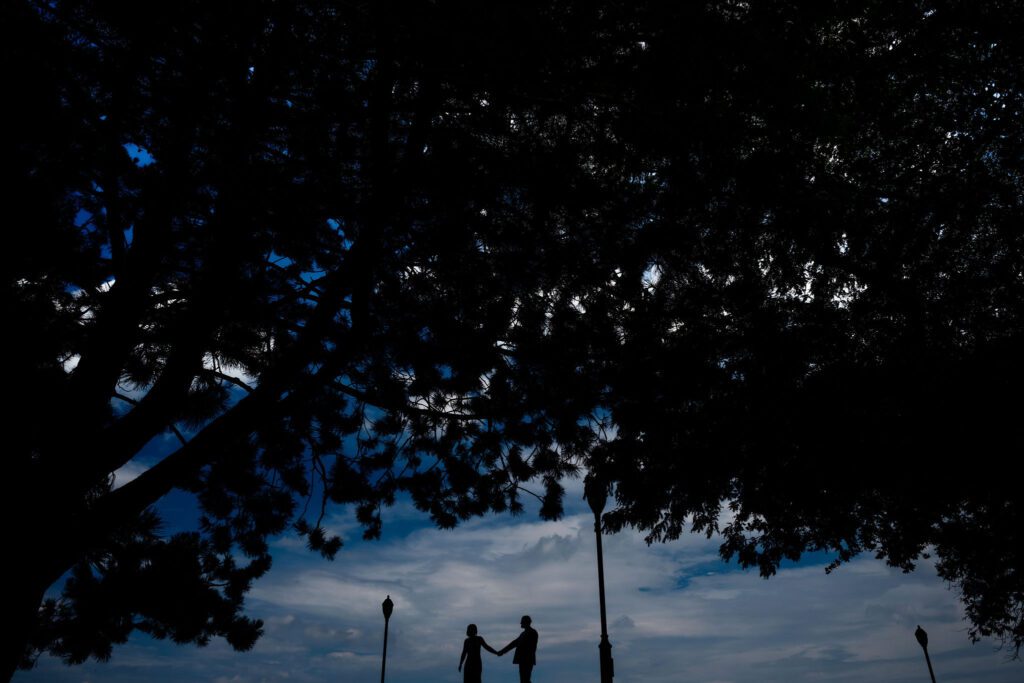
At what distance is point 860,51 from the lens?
6684 millimetres

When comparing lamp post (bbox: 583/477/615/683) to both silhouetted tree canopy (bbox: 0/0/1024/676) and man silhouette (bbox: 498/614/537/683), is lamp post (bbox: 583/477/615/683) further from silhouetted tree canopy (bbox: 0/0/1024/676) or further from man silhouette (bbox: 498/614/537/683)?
man silhouette (bbox: 498/614/537/683)

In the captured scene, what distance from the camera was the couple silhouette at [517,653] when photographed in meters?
11.2

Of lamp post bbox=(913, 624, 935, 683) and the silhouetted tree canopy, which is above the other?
the silhouetted tree canopy

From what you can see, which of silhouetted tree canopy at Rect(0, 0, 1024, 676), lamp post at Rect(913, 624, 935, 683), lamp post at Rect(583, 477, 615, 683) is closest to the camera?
silhouetted tree canopy at Rect(0, 0, 1024, 676)

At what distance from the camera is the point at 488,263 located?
6859 millimetres

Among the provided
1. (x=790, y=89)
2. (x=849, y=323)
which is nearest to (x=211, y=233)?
(x=790, y=89)

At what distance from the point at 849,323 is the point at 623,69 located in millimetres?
6636

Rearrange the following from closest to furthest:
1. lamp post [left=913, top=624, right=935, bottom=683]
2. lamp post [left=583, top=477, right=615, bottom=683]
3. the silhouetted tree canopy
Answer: the silhouetted tree canopy → lamp post [left=583, top=477, right=615, bottom=683] → lamp post [left=913, top=624, right=935, bottom=683]

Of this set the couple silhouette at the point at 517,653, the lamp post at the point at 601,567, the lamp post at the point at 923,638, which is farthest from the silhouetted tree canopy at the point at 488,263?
the lamp post at the point at 923,638

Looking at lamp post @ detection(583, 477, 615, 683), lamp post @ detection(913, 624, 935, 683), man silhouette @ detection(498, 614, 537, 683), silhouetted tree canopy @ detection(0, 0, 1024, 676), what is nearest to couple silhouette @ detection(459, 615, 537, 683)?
man silhouette @ detection(498, 614, 537, 683)

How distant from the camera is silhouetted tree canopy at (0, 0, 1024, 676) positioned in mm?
5199

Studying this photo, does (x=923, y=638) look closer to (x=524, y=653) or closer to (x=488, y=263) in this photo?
(x=524, y=653)

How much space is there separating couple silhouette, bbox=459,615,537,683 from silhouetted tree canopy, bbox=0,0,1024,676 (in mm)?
3368

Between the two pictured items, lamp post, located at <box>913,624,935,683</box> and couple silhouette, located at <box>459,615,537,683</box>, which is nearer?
couple silhouette, located at <box>459,615,537,683</box>
